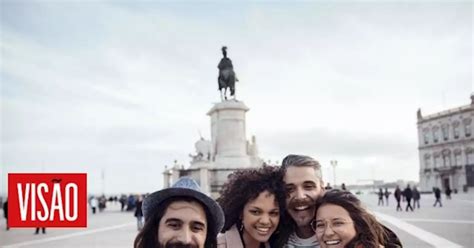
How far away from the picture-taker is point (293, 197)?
3215mm

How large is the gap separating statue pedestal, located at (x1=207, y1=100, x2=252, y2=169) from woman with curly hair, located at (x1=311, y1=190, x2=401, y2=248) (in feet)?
64.9

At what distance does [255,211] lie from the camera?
10.3 feet

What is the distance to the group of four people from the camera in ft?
7.83

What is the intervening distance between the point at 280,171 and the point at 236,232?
0.53 metres

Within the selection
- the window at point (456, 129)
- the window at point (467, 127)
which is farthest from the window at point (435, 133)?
the window at point (467, 127)

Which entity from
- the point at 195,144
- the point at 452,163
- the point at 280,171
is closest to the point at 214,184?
the point at 195,144

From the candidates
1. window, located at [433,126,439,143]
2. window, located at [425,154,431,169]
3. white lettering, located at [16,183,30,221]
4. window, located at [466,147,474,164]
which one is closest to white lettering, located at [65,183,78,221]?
white lettering, located at [16,183,30,221]

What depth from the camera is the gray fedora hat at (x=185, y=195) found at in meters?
2.43

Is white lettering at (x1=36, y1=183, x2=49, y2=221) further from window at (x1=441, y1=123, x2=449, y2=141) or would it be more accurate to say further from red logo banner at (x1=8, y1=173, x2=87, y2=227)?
window at (x1=441, y1=123, x2=449, y2=141)

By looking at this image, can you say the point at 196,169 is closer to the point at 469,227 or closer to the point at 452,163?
the point at 469,227

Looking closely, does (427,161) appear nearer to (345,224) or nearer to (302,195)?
(302,195)

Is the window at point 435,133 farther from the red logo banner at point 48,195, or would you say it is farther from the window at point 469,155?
the red logo banner at point 48,195

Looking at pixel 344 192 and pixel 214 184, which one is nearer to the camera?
pixel 344 192

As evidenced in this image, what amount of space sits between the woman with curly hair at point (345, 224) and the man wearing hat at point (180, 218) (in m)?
0.67
